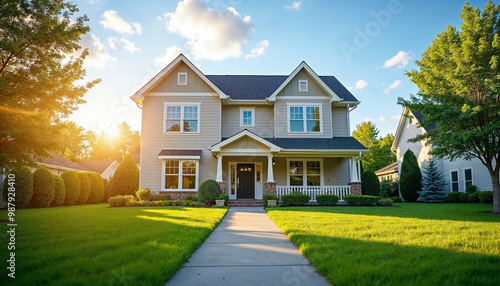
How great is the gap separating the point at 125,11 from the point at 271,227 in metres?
9.44

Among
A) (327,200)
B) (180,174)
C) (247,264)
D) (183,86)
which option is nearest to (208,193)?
(180,174)

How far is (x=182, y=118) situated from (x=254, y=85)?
219 inches

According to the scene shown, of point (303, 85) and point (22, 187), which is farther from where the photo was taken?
point (303, 85)

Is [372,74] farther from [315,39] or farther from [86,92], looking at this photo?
[86,92]

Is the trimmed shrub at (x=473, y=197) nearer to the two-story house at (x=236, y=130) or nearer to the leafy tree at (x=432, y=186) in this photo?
the leafy tree at (x=432, y=186)

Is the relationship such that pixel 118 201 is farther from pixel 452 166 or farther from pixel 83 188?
pixel 452 166

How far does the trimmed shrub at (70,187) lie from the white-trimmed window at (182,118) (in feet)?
22.1

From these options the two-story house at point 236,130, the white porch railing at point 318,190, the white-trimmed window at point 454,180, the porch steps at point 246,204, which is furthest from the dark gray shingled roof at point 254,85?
the white-trimmed window at point 454,180

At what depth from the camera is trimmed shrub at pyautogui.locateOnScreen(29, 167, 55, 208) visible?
15.6 metres

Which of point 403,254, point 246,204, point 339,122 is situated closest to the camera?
point 403,254

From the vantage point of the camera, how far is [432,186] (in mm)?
20375

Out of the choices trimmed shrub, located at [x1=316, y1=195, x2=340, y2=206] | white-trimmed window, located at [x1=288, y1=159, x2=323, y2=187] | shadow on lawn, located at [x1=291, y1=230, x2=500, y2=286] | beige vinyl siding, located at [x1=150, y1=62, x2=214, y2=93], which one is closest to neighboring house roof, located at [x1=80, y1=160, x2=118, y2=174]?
beige vinyl siding, located at [x1=150, y1=62, x2=214, y2=93]

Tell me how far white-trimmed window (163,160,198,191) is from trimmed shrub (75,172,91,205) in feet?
21.8

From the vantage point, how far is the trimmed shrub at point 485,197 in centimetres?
1700
